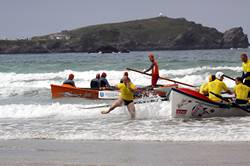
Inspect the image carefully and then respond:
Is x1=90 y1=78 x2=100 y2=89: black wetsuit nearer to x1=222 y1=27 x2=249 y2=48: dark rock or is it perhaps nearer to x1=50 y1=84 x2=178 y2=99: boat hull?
x1=50 y1=84 x2=178 y2=99: boat hull

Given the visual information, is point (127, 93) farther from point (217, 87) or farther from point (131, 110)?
point (217, 87)

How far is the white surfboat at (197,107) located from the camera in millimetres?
13586

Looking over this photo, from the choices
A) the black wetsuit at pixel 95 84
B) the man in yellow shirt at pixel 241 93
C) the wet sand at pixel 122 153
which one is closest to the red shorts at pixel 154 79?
the black wetsuit at pixel 95 84

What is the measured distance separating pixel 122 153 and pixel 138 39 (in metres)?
158

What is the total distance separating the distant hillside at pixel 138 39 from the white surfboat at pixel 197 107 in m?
125

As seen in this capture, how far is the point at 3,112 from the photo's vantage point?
16.4 m

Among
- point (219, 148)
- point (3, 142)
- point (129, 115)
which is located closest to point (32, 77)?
point (129, 115)

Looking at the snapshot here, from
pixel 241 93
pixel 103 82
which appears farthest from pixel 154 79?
pixel 241 93

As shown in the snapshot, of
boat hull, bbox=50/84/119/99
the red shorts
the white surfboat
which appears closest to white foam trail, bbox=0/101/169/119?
the white surfboat

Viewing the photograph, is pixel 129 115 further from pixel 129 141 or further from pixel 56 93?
pixel 56 93

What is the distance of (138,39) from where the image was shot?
16675 centimetres

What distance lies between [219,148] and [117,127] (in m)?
3.58

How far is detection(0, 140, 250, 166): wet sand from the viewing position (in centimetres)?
845

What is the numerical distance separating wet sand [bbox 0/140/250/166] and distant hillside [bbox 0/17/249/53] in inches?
5071
